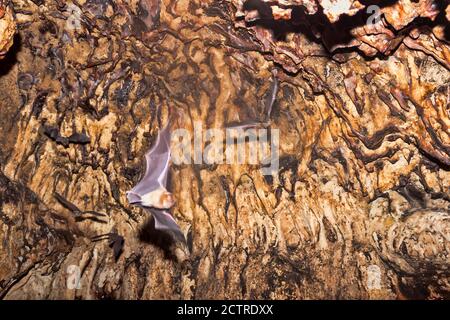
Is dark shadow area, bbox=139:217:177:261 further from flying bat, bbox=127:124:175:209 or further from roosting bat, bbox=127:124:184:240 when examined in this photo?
flying bat, bbox=127:124:175:209

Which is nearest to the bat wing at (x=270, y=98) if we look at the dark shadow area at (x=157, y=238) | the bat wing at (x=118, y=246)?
the dark shadow area at (x=157, y=238)

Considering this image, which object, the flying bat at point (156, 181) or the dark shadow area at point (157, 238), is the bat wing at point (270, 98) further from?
the dark shadow area at point (157, 238)

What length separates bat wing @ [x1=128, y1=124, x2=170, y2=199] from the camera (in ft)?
13.0

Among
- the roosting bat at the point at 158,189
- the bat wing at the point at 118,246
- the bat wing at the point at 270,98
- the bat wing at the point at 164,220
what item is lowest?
the bat wing at the point at 118,246

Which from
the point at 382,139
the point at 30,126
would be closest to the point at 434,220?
the point at 382,139

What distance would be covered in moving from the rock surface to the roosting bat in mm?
467

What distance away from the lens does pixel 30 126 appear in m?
4.33

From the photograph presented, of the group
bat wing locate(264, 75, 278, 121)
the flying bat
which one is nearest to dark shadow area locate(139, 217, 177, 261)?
the flying bat

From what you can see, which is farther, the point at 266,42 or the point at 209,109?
the point at 209,109

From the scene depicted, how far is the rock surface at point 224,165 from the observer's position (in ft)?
11.1

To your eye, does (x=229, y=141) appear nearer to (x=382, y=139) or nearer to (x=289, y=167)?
(x=289, y=167)

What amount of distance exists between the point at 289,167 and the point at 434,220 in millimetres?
1426

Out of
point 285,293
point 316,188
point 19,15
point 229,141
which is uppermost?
point 19,15

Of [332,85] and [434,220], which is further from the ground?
[332,85]
